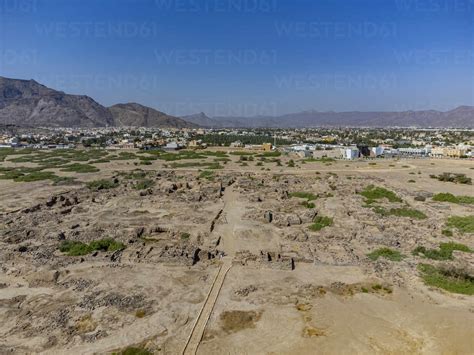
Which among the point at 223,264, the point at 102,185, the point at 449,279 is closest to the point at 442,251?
the point at 449,279

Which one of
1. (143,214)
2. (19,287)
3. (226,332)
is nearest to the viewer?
(226,332)

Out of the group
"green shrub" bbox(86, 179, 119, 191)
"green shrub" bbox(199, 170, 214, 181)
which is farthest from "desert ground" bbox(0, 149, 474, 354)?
"green shrub" bbox(199, 170, 214, 181)

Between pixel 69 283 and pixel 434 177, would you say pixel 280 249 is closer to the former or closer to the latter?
pixel 69 283

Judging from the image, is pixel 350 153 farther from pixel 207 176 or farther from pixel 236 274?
pixel 236 274

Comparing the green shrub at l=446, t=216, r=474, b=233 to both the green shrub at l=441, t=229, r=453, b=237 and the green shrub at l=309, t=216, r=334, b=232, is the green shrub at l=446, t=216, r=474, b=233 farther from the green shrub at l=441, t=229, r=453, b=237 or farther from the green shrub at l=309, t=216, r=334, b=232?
the green shrub at l=309, t=216, r=334, b=232

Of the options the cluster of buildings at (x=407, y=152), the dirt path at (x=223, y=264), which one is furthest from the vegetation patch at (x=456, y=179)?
the dirt path at (x=223, y=264)

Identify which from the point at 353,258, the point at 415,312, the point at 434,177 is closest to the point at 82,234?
the point at 353,258

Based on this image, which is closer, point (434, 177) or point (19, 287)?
point (19, 287)

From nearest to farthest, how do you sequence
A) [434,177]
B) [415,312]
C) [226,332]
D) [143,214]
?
[226,332] → [415,312] → [143,214] → [434,177]
